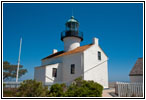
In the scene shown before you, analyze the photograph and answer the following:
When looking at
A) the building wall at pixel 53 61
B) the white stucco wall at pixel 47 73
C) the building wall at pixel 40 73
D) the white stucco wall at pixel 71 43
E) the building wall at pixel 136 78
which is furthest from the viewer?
the white stucco wall at pixel 71 43

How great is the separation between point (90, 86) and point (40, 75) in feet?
31.8

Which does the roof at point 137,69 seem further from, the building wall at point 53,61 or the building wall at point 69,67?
the building wall at point 53,61

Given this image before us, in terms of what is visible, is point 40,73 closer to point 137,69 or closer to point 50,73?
point 50,73

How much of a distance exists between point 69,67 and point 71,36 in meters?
4.75

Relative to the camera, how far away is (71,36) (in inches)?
729

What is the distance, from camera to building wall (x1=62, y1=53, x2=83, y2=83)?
48.4 feet

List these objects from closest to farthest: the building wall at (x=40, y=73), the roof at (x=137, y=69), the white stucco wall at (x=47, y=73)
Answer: the roof at (x=137, y=69)
the white stucco wall at (x=47, y=73)
the building wall at (x=40, y=73)

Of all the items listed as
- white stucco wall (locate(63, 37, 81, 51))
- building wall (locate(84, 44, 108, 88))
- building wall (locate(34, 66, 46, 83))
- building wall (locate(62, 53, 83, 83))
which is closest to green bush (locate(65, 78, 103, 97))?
building wall (locate(84, 44, 108, 88))

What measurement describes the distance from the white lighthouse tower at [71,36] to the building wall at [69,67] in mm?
2710

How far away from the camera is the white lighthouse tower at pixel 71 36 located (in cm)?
1859

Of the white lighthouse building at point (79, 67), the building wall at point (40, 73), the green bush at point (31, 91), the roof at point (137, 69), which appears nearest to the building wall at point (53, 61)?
the white lighthouse building at point (79, 67)

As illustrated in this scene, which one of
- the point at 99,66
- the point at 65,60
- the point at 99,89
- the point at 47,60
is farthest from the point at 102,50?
the point at 99,89

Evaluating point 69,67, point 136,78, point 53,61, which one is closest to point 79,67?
point 69,67

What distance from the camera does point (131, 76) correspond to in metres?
12.7
